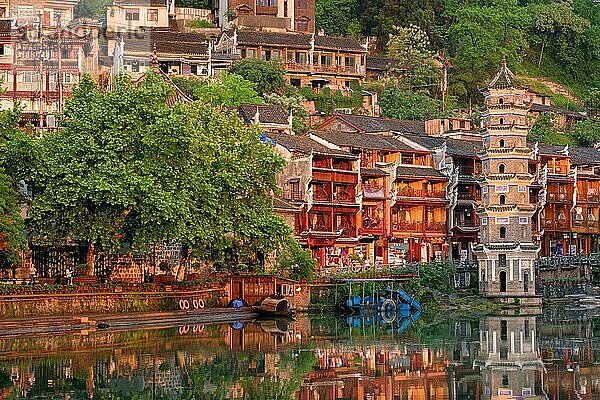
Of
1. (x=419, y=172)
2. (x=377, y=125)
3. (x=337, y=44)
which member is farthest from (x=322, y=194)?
(x=337, y=44)

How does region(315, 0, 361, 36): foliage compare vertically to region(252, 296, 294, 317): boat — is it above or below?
above

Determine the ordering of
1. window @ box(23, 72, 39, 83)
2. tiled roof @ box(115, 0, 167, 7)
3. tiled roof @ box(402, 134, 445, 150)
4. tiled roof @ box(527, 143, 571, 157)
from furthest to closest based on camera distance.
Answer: tiled roof @ box(115, 0, 167, 7), window @ box(23, 72, 39, 83), tiled roof @ box(527, 143, 571, 157), tiled roof @ box(402, 134, 445, 150)

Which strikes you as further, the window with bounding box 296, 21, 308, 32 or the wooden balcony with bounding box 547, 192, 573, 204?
the window with bounding box 296, 21, 308, 32

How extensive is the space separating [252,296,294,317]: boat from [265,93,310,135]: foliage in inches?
1130

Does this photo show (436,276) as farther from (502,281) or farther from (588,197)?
(588,197)

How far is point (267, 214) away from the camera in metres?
60.8

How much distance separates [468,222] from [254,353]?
41.6 meters

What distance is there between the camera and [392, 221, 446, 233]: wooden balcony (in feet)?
253

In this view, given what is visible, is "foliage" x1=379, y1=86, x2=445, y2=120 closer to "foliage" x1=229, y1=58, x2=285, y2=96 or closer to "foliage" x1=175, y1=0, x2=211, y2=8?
"foliage" x1=229, y1=58, x2=285, y2=96

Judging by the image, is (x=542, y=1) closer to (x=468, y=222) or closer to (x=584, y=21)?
(x=584, y=21)

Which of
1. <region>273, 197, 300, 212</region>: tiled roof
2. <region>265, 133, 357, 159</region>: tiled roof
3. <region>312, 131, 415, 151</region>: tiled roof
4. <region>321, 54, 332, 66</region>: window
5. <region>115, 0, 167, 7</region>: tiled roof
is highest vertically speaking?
<region>115, 0, 167, 7</region>: tiled roof

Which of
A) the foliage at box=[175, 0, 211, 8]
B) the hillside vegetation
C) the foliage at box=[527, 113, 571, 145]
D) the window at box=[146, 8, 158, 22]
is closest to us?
the foliage at box=[527, 113, 571, 145]

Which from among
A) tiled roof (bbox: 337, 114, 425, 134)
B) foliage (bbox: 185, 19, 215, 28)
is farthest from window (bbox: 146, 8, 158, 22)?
tiled roof (bbox: 337, 114, 425, 134)

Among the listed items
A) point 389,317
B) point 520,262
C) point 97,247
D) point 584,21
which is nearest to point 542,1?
point 584,21
